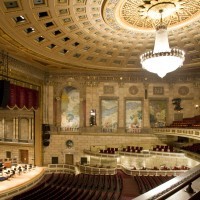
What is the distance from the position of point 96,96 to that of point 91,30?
953 centimetres

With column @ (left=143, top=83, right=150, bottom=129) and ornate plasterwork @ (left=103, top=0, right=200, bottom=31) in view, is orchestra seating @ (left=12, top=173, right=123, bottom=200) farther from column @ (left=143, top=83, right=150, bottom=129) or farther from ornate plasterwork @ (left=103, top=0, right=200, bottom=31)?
ornate plasterwork @ (left=103, top=0, right=200, bottom=31)

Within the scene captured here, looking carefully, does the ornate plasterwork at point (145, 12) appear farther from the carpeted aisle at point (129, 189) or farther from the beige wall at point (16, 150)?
the beige wall at point (16, 150)

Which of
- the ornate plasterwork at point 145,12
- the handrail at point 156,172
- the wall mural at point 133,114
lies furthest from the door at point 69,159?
the ornate plasterwork at point 145,12

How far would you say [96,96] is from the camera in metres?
23.5

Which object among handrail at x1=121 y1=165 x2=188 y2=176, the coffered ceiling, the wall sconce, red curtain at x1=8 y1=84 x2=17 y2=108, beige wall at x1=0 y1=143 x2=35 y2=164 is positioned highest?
the coffered ceiling

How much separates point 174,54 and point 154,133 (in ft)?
44.2

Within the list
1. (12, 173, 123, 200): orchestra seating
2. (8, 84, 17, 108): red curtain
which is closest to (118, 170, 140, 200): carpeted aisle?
(12, 173, 123, 200): orchestra seating

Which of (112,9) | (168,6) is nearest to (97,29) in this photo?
(112,9)

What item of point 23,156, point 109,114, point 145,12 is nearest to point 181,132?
point 109,114

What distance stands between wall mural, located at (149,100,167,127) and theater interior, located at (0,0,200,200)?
0.10 metres

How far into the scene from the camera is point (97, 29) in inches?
584

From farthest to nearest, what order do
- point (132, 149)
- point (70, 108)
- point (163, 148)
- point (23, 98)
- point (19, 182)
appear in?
point (70, 108), point (132, 149), point (163, 148), point (23, 98), point (19, 182)

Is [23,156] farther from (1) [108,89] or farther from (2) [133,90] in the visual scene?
(2) [133,90]

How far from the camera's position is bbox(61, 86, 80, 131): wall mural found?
23172mm
